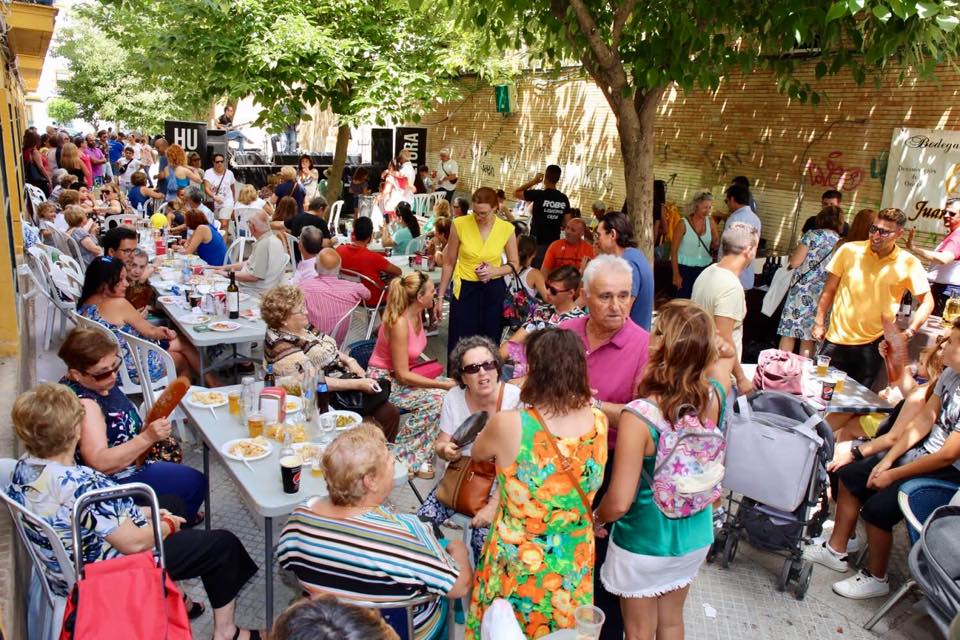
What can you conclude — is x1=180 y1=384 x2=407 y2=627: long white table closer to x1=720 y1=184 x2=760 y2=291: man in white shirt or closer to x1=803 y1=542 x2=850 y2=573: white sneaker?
x1=803 y1=542 x2=850 y2=573: white sneaker

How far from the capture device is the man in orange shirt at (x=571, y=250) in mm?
6664

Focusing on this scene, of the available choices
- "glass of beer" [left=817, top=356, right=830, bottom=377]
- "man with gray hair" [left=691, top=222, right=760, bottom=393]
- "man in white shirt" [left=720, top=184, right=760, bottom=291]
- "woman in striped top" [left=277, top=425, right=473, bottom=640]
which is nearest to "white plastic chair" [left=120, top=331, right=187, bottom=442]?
"woman in striped top" [left=277, top=425, right=473, bottom=640]

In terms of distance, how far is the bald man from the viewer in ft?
17.9

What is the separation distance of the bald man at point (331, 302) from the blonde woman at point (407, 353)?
938 mm

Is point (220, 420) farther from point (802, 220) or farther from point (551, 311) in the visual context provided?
point (802, 220)

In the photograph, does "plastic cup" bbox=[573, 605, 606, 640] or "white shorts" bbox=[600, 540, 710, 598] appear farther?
"white shorts" bbox=[600, 540, 710, 598]

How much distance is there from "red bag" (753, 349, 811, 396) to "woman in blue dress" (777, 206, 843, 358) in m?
2.14

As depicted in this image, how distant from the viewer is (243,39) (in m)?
9.16

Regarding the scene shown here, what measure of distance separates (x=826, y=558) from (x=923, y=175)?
6.34m

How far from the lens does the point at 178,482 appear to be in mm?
3662

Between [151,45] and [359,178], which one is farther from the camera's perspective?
[359,178]

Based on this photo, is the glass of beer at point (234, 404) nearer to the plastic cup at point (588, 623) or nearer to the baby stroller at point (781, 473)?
the plastic cup at point (588, 623)

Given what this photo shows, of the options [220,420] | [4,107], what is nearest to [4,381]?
[220,420]

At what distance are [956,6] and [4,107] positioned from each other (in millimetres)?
7406
